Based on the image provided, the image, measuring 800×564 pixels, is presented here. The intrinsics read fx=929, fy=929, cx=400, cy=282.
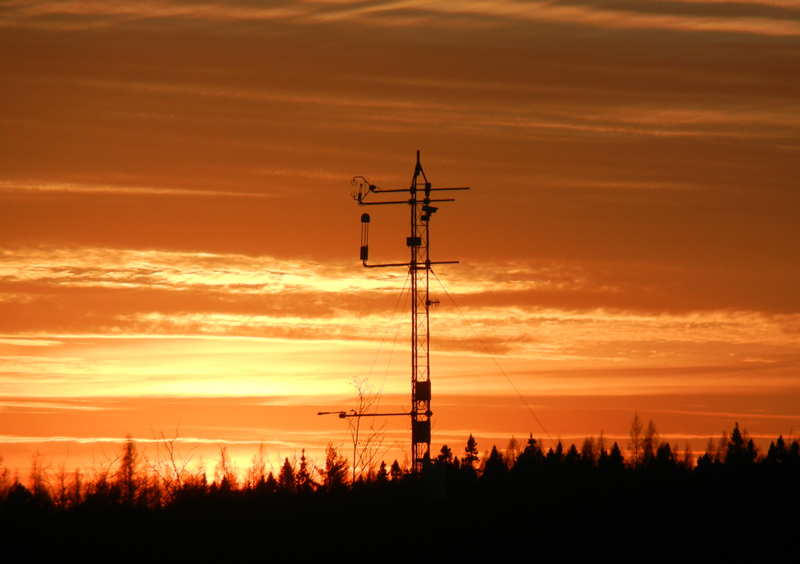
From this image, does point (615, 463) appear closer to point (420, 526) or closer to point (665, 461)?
point (665, 461)

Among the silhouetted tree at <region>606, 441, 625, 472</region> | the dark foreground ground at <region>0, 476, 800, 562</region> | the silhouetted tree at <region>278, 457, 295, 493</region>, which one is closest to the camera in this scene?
the dark foreground ground at <region>0, 476, 800, 562</region>

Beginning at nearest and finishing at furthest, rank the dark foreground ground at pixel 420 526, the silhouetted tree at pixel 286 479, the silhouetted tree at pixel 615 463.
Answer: the dark foreground ground at pixel 420 526, the silhouetted tree at pixel 286 479, the silhouetted tree at pixel 615 463

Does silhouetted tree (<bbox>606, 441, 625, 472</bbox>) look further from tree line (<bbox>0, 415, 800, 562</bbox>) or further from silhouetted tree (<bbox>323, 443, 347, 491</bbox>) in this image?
silhouetted tree (<bbox>323, 443, 347, 491</bbox>)

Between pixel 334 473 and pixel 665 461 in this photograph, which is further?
pixel 665 461

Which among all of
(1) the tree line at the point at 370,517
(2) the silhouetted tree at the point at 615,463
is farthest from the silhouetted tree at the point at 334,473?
(2) the silhouetted tree at the point at 615,463

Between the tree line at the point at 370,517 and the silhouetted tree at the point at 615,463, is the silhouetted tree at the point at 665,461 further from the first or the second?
the tree line at the point at 370,517

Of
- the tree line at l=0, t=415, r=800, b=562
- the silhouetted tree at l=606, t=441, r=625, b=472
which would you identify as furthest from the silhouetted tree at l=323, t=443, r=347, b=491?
the silhouetted tree at l=606, t=441, r=625, b=472

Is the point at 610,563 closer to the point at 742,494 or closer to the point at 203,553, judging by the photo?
the point at 203,553

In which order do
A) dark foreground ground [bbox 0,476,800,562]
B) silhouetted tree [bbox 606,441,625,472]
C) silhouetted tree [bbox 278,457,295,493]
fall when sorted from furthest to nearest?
silhouetted tree [bbox 606,441,625,472], silhouetted tree [bbox 278,457,295,493], dark foreground ground [bbox 0,476,800,562]

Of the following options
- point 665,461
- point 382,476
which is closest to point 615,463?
point 665,461

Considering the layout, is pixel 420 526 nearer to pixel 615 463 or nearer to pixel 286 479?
pixel 286 479

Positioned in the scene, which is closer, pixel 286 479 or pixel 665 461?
pixel 286 479

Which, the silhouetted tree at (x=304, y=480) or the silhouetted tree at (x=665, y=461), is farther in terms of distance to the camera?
the silhouetted tree at (x=665, y=461)

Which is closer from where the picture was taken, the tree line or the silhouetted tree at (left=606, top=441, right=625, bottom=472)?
the tree line
